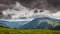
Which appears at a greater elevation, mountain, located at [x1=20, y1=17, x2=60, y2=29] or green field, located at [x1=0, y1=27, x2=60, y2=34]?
mountain, located at [x1=20, y1=17, x2=60, y2=29]

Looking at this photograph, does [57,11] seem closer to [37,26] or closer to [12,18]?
[37,26]

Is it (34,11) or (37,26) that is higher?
(34,11)

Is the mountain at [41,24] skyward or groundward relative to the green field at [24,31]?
skyward

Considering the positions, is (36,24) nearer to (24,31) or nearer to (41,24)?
(41,24)

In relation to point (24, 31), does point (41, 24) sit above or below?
above

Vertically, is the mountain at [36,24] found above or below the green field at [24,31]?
above

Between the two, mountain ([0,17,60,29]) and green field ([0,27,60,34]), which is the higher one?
mountain ([0,17,60,29])

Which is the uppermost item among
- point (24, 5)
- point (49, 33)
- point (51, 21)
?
point (24, 5)

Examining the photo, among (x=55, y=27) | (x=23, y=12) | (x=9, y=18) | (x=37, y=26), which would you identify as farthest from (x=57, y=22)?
(x=9, y=18)

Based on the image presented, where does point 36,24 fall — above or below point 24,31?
above

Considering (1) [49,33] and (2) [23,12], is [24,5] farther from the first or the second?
(1) [49,33]

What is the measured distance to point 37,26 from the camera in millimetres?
3959

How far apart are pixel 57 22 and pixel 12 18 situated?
0.94m

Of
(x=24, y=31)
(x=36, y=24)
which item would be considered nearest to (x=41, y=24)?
(x=36, y=24)
